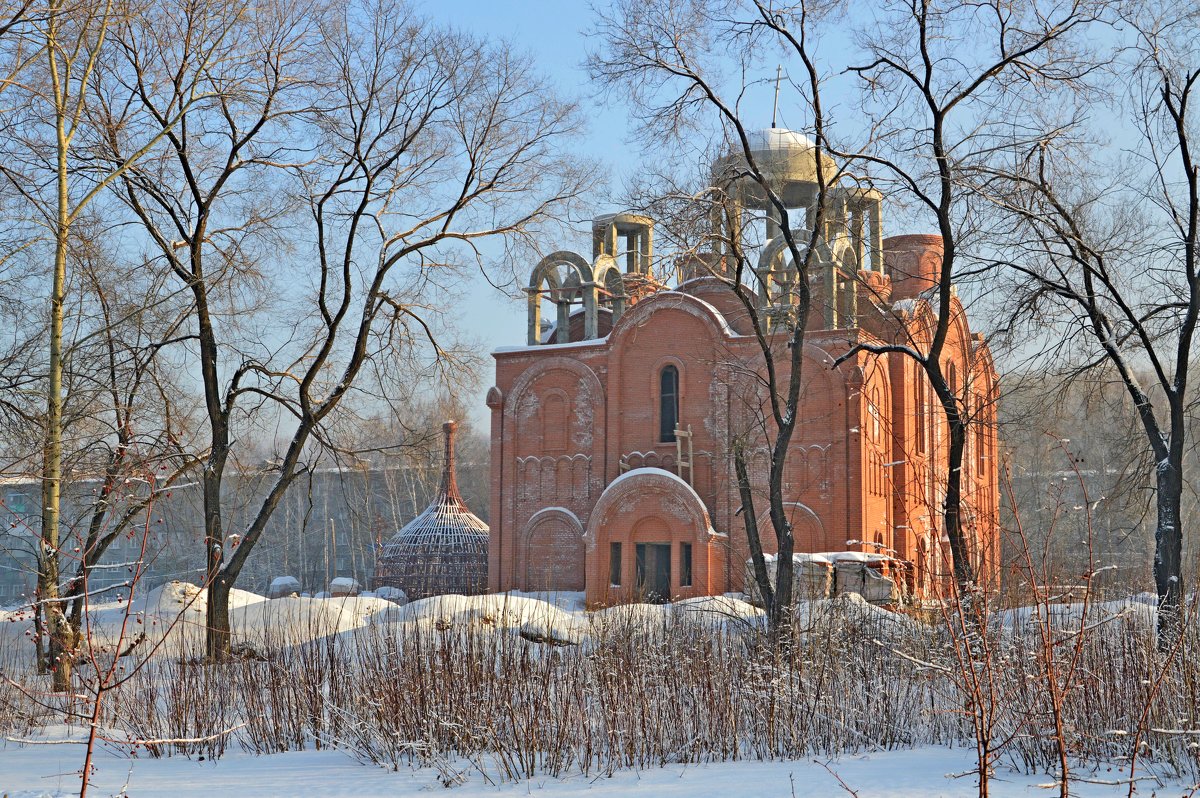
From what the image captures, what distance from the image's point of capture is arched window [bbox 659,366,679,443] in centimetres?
2695

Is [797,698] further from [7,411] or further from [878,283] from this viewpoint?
[878,283]

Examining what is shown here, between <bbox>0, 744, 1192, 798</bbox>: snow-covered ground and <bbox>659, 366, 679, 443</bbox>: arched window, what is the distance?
1841 cm

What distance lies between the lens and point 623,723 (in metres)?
8.26

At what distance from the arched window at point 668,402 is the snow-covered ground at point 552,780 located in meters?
18.4

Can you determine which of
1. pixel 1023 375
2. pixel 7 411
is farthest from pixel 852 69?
pixel 7 411

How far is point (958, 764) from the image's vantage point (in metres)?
7.96

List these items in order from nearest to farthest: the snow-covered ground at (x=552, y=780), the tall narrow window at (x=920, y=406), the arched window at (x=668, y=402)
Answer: the snow-covered ground at (x=552, y=780) < the tall narrow window at (x=920, y=406) < the arched window at (x=668, y=402)

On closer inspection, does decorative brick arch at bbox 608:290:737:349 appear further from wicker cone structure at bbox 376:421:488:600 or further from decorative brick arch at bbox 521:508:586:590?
wicker cone structure at bbox 376:421:488:600

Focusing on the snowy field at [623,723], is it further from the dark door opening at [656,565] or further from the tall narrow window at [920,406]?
the tall narrow window at [920,406]

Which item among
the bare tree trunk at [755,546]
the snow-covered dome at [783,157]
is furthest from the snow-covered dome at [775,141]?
the bare tree trunk at [755,546]

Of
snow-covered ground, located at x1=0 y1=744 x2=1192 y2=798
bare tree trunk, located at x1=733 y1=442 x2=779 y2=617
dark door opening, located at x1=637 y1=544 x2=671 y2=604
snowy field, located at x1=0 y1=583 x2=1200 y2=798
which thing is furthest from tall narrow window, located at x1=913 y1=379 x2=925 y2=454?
snow-covered ground, located at x1=0 y1=744 x2=1192 y2=798

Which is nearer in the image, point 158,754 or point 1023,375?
point 158,754

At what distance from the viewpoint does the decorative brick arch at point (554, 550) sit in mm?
27312

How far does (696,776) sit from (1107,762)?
2.77 metres
